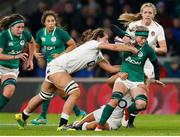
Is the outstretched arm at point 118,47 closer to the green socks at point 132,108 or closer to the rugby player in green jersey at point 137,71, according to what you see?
the rugby player in green jersey at point 137,71

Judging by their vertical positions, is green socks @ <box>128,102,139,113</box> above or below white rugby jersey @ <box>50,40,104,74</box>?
below

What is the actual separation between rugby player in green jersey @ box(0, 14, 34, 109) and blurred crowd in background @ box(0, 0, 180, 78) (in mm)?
6400

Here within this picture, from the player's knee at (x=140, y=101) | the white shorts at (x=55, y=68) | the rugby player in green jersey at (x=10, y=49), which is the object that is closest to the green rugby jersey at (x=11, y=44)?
the rugby player in green jersey at (x=10, y=49)

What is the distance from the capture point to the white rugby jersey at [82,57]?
13188 mm

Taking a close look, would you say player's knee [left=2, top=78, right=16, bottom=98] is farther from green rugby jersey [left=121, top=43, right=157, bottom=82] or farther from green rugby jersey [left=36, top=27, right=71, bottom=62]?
green rugby jersey [left=121, top=43, right=157, bottom=82]

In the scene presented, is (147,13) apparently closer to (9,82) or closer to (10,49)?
(10,49)

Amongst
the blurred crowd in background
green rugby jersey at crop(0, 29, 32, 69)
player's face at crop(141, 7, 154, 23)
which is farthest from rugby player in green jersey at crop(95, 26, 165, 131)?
the blurred crowd in background

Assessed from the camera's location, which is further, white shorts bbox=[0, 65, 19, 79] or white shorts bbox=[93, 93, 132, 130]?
white shorts bbox=[0, 65, 19, 79]

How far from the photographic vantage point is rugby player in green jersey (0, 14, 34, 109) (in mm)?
14164

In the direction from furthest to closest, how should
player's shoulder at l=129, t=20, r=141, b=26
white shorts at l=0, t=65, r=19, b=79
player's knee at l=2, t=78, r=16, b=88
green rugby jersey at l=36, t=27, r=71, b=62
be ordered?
green rugby jersey at l=36, t=27, r=71, b=62, player's shoulder at l=129, t=20, r=141, b=26, white shorts at l=0, t=65, r=19, b=79, player's knee at l=2, t=78, r=16, b=88

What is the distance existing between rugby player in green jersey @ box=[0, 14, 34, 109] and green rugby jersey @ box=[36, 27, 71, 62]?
28.2 inches

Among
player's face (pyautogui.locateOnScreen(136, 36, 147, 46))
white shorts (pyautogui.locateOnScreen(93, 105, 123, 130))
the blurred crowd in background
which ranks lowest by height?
the blurred crowd in background

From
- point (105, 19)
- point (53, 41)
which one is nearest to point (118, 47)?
point (53, 41)

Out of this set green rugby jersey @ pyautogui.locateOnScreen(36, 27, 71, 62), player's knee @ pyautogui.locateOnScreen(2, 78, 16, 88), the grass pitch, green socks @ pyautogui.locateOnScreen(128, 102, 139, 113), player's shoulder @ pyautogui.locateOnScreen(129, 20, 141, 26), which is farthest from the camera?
green rugby jersey @ pyautogui.locateOnScreen(36, 27, 71, 62)
